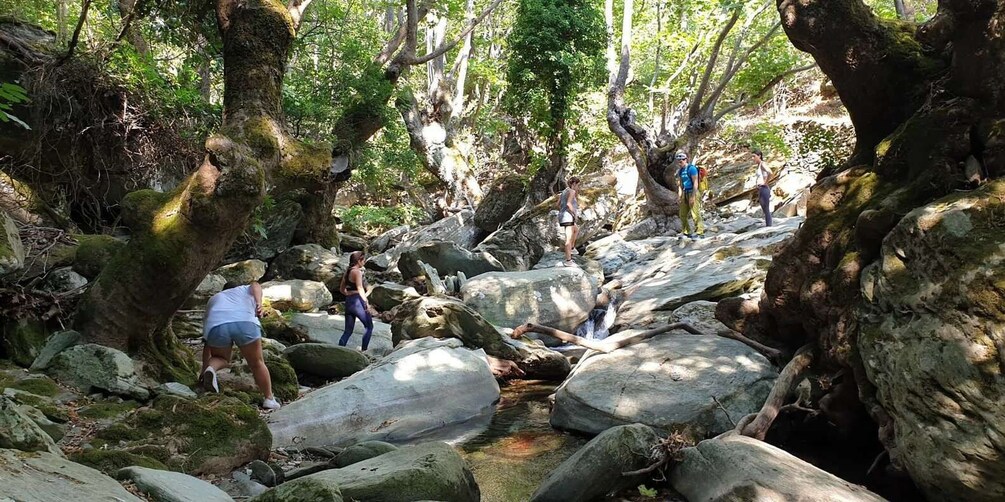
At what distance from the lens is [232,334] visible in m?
6.61

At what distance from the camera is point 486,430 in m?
7.21

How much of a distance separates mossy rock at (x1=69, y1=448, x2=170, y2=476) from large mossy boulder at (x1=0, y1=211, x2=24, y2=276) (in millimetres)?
2477

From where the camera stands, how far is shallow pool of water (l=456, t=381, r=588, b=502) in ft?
18.2

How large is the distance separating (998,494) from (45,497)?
187 inches

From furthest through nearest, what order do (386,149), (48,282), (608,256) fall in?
(386,149) → (608,256) → (48,282)

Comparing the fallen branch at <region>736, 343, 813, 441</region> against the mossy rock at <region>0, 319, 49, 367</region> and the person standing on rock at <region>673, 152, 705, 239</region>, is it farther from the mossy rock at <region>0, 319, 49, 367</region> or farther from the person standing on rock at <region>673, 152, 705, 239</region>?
the person standing on rock at <region>673, 152, 705, 239</region>

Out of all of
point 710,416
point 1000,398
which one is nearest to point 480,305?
point 710,416

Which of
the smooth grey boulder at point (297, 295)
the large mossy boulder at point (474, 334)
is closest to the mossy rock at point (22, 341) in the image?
the large mossy boulder at point (474, 334)

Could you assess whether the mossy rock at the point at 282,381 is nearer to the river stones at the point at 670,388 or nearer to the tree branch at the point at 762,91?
the river stones at the point at 670,388

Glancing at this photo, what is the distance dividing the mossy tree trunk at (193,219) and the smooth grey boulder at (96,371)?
17.6 inches

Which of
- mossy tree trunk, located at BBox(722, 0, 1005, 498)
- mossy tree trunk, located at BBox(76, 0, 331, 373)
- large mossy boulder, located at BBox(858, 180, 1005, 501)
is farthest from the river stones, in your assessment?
mossy tree trunk, located at BBox(76, 0, 331, 373)

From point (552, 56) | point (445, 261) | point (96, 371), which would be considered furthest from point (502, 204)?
point (96, 371)

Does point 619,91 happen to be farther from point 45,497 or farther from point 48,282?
point 45,497

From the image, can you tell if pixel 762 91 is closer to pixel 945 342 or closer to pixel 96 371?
pixel 945 342
